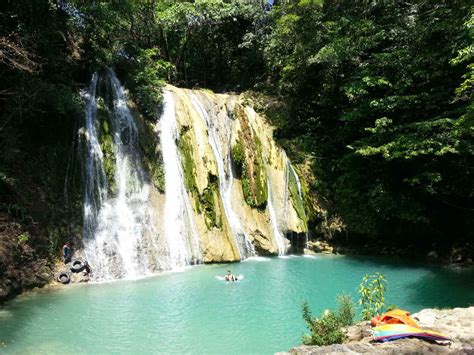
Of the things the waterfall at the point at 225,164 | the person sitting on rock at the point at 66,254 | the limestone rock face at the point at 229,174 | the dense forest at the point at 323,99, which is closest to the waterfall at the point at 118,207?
the person sitting on rock at the point at 66,254

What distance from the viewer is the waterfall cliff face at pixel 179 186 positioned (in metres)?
15.4

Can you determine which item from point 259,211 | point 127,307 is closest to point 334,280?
point 259,211

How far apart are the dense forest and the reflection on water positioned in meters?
3.22

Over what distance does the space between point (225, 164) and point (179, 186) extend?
3.16 metres

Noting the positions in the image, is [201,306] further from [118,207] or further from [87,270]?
[118,207]

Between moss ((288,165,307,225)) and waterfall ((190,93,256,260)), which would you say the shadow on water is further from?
waterfall ((190,93,256,260))

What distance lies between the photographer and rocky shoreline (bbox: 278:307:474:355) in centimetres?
589

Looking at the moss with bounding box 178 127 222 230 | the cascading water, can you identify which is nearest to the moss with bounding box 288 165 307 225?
the moss with bounding box 178 127 222 230

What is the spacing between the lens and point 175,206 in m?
17.2

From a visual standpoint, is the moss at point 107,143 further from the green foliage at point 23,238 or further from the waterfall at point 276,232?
the waterfall at point 276,232

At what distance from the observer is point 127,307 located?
11.0 metres

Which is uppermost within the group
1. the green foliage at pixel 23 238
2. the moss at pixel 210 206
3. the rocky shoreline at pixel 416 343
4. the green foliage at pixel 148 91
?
the green foliage at pixel 148 91

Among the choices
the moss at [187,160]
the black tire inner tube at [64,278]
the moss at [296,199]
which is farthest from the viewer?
the moss at [296,199]

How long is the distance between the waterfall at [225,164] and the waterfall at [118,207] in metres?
3.85
